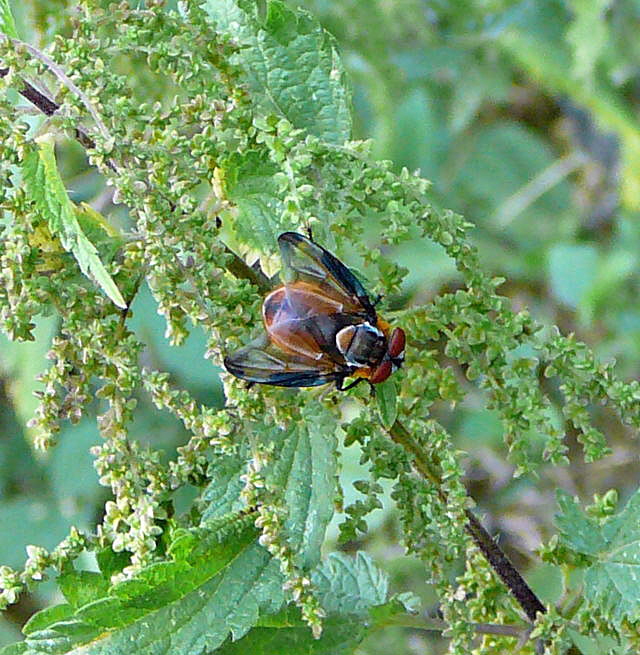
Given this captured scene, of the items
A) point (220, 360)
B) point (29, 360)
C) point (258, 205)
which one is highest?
point (258, 205)

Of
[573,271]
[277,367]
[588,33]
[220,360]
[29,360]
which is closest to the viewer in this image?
[220,360]

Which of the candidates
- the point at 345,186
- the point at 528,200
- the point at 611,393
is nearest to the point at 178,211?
the point at 345,186

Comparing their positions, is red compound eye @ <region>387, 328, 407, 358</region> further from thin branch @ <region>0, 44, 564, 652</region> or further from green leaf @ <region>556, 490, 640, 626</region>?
green leaf @ <region>556, 490, 640, 626</region>

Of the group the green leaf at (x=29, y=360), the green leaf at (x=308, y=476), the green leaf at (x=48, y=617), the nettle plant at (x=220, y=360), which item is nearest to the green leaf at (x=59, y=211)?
the nettle plant at (x=220, y=360)

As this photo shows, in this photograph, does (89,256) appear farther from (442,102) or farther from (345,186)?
(442,102)

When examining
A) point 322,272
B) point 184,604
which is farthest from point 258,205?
point 184,604

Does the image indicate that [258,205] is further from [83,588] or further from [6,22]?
[83,588]

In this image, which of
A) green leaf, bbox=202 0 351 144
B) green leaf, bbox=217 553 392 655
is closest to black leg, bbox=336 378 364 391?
green leaf, bbox=217 553 392 655
